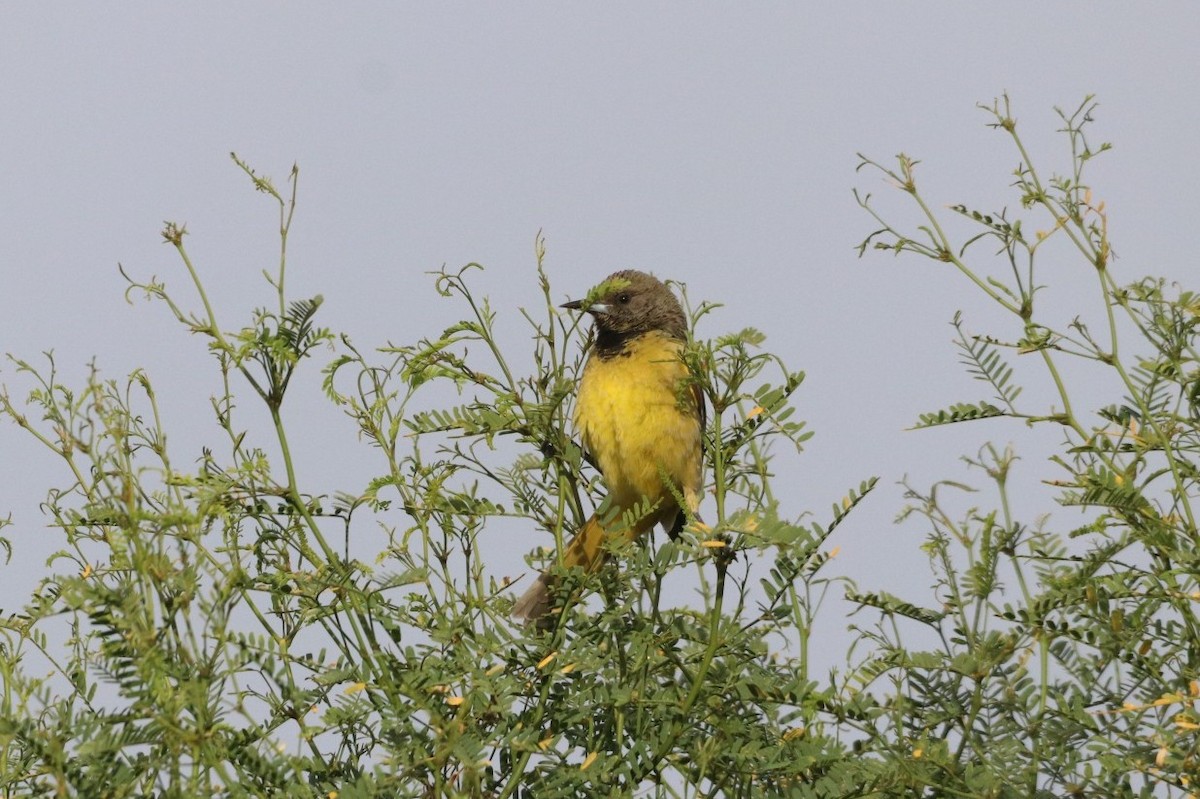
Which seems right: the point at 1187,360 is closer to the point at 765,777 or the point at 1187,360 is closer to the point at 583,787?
the point at 765,777

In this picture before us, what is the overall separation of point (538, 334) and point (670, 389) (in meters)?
1.49

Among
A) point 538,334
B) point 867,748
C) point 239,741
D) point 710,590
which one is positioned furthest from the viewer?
point 710,590

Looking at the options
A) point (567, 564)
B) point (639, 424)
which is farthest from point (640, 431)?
point (567, 564)

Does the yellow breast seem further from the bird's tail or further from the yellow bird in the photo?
the bird's tail

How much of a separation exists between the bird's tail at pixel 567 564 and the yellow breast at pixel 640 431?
74 centimetres

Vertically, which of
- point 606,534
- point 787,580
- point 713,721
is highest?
point 606,534

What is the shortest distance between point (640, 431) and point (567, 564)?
106 centimetres

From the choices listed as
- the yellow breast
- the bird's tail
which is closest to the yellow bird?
the yellow breast

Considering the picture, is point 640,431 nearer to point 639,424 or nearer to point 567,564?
point 639,424

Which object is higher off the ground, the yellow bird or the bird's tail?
the yellow bird

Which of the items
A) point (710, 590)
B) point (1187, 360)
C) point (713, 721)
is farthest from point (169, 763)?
point (1187, 360)

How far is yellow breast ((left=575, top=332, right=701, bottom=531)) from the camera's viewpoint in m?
4.20

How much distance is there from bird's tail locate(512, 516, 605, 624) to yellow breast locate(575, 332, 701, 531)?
74 centimetres

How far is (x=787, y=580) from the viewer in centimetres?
250
